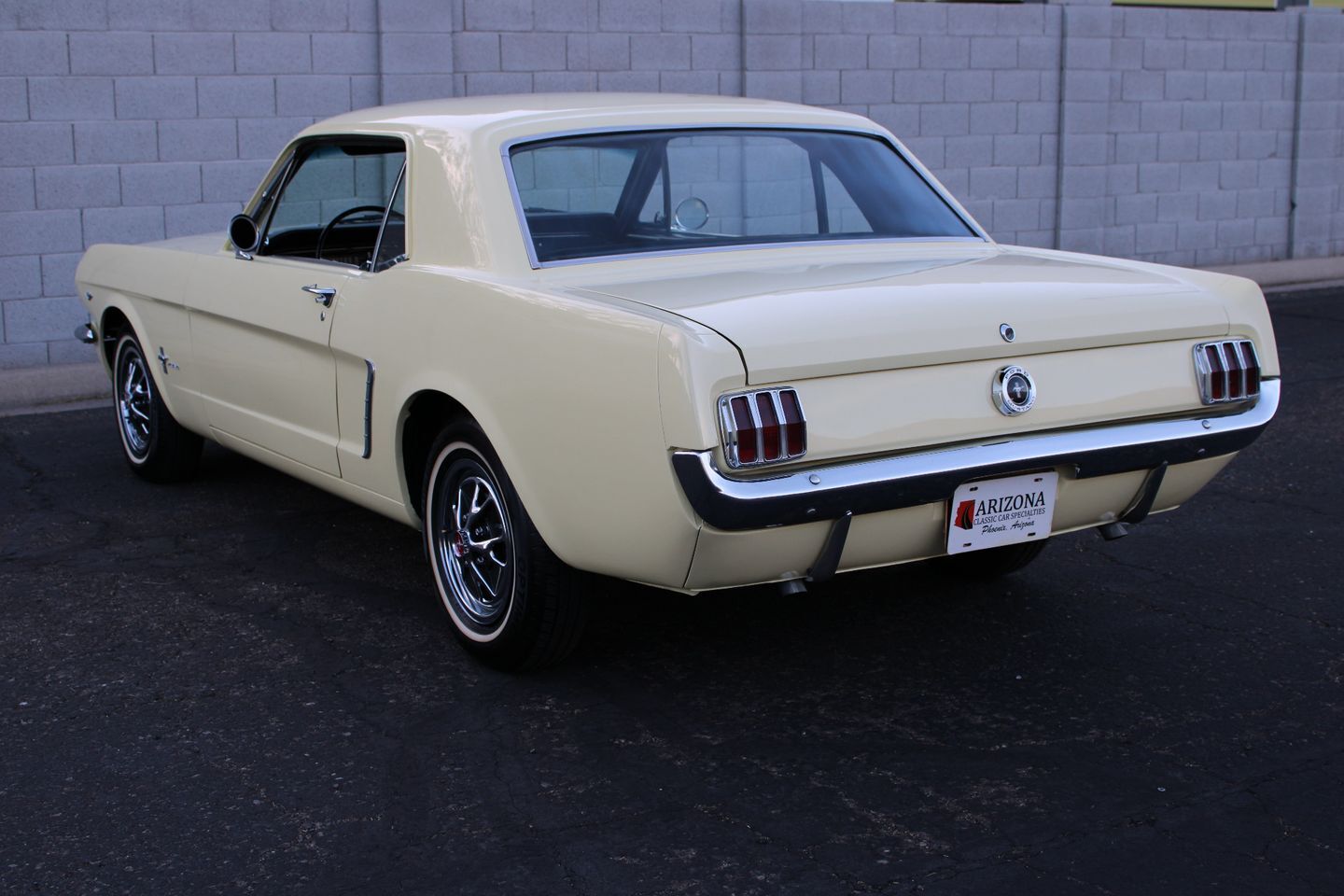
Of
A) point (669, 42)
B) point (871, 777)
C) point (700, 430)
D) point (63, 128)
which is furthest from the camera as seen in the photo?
point (669, 42)

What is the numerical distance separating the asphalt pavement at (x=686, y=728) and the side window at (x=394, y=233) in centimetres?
111

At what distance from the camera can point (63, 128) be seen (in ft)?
29.8

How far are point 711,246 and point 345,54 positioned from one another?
621 centimetres

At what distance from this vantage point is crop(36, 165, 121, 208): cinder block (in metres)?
9.09

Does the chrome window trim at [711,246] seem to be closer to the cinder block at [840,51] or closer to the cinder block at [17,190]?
the cinder block at [17,190]

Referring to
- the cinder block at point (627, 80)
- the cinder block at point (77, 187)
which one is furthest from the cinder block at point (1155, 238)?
the cinder block at point (77, 187)

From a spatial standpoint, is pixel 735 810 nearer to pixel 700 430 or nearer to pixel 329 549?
pixel 700 430

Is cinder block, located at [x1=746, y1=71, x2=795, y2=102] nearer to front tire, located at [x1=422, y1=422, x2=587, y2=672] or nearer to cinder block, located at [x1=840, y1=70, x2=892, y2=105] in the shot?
cinder block, located at [x1=840, y1=70, x2=892, y2=105]

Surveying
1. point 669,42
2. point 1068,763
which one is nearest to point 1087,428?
point 1068,763

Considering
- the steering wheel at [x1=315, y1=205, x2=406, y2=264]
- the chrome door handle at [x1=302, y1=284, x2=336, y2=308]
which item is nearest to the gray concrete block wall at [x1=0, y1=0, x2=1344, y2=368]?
the steering wheel at [x1=315, y1=205, x2=406, y2=264]

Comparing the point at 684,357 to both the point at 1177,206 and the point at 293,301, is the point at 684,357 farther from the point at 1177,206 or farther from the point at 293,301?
the point at 1177,206

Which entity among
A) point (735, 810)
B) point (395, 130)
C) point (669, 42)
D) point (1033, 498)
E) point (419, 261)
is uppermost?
point (669, 42)

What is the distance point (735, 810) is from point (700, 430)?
849 millimetres

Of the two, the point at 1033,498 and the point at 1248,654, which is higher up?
the point at 1033,498
